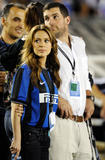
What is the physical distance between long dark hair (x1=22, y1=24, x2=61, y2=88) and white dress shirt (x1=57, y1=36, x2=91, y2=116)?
49mm

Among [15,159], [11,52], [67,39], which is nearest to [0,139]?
A: [15,159]

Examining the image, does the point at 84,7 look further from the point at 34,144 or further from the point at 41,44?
the point at 34,144

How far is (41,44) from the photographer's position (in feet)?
6.74

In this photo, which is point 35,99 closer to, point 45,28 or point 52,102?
point 52,102

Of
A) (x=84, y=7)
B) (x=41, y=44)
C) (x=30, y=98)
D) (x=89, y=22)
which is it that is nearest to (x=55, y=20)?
(x=41, y=44)

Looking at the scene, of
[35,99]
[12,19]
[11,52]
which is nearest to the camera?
[35,99]


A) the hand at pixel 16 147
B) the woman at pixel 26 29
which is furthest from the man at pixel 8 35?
the hand at pixel 16 147

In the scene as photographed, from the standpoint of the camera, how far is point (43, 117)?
2041mm

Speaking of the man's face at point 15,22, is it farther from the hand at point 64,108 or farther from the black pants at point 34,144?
the black pants at point 34,144

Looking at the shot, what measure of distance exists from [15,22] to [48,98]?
0.53 m

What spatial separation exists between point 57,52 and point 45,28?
0.14 m

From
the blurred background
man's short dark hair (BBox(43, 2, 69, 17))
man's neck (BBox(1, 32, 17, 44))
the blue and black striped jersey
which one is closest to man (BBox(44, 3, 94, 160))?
man's short dark hair (BBox(43, 2, 69, 17))

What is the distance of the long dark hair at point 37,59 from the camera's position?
6.72ft

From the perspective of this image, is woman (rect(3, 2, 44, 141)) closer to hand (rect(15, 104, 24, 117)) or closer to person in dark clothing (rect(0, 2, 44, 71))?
person in dark clothing (rect(0, 2, 44, 71))
